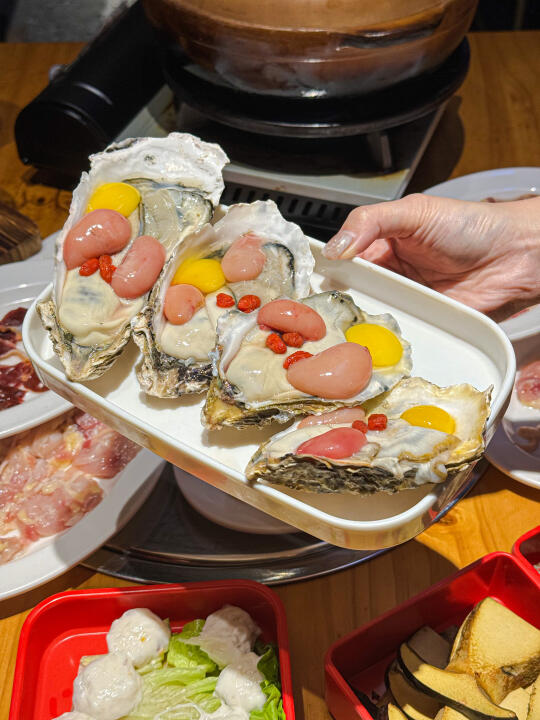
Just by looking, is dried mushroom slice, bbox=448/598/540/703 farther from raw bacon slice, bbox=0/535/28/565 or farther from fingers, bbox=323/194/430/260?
raw bacon slice, bbox=0/535/28/565

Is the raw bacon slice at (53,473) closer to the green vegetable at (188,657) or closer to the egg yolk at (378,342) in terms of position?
the green vegetable at (188,657)

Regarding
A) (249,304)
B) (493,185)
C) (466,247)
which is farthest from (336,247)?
(493,185)

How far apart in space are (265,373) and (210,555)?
427 millimetres

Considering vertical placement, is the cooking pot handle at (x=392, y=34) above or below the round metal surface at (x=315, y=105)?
above

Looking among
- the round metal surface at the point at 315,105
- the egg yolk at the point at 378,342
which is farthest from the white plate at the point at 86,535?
the round metal surface at the point at 315,105

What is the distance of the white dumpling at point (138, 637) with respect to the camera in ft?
3.11

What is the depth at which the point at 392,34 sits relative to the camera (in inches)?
42.6

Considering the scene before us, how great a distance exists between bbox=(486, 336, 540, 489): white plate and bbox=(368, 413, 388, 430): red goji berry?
45cm

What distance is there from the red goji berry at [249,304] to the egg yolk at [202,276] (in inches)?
1.8

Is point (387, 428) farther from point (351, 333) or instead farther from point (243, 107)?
point (243, 107)

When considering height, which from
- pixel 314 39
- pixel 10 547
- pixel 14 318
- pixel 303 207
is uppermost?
pixel 314 39

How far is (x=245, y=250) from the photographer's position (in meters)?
0.85

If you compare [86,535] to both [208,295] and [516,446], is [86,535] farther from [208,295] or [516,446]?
[516,446]

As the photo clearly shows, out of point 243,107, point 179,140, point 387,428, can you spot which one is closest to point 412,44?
point 243,107
